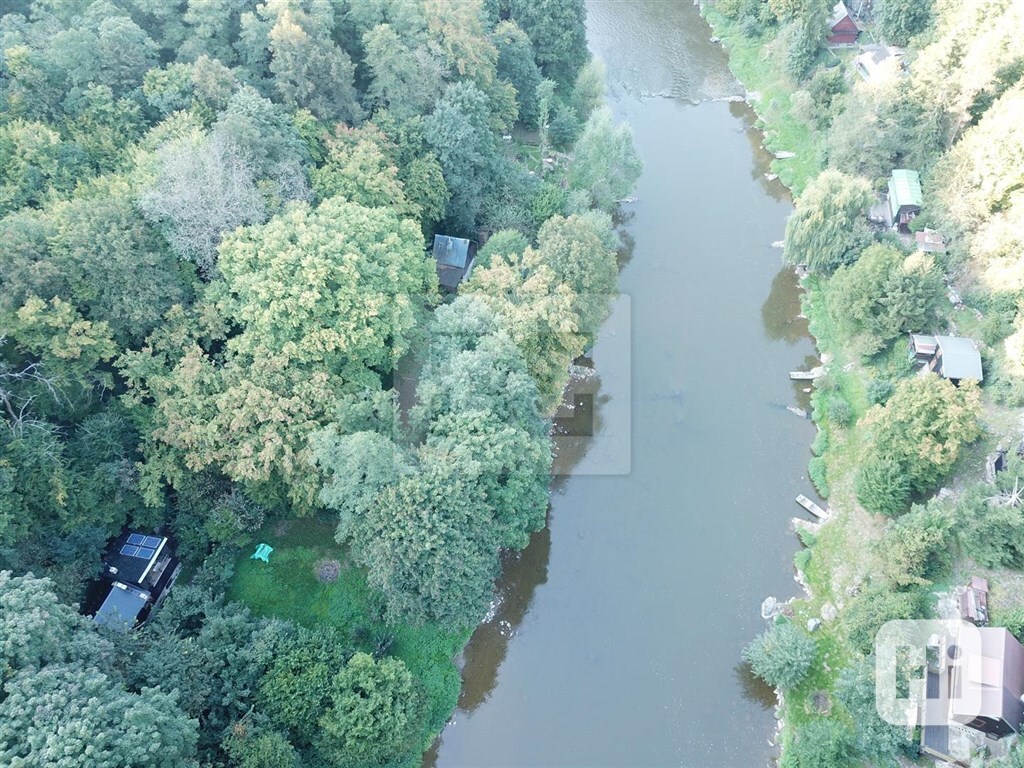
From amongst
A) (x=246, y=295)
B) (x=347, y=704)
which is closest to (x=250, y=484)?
(x=246, y=295)

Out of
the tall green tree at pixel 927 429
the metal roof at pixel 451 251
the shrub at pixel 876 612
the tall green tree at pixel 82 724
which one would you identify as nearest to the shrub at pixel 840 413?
the tall green tree at pixel 927 429

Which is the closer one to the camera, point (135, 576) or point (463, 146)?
point (135, 576)

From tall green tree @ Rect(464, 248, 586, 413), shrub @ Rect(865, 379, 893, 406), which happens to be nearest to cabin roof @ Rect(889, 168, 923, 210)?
shrub @ Rect(865, 379, 893, 406)

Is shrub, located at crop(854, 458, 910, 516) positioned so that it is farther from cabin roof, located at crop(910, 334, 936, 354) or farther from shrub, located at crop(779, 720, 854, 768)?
shrub, located at crop(779, 720, 854, 768)

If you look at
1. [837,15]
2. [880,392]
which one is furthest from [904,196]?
[837,15]

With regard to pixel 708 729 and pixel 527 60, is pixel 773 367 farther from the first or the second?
pixel 527 60

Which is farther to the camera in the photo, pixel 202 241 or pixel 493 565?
pixel 202 241

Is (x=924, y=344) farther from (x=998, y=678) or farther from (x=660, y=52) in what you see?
(x=660, y=52)
